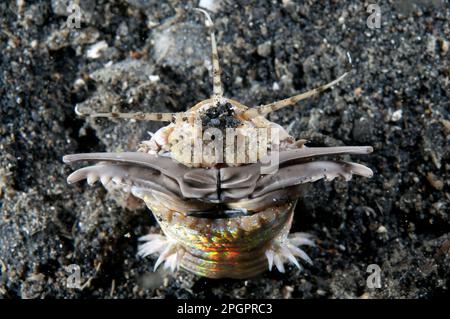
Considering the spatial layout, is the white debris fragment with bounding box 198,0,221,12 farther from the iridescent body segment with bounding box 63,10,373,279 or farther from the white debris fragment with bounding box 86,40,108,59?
the iridescent body segment with bounding box 63,10,373,279

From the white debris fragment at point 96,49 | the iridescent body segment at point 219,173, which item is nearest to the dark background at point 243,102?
the white debris fragment at point 96,49

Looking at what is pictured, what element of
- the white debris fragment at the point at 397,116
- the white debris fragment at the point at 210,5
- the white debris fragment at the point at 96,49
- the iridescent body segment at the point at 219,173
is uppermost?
the white debris fragment at the point at 210,5

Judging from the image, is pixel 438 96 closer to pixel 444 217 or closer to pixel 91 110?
pixel 444 217

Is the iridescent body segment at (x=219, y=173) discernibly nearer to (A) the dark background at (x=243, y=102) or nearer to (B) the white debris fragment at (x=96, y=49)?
(A) the dark background at (x=243, y=102)

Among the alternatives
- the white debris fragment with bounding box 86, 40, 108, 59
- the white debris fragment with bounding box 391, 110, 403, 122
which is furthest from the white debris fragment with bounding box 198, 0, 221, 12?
the white debris fragment with bounding box 391, 110, 403, 122

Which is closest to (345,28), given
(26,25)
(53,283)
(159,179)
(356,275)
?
(356,275)

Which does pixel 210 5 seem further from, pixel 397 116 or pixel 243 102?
pixel 397 116
